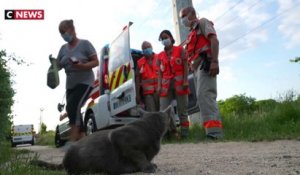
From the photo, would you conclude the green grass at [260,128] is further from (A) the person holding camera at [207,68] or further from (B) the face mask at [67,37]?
(B) the face mask at [67,37]

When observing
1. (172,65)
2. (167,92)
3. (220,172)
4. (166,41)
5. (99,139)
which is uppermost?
(166,41)

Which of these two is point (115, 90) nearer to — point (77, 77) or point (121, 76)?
point (121, 76)

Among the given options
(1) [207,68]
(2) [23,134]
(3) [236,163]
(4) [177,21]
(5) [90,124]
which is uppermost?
(4) [177,21]

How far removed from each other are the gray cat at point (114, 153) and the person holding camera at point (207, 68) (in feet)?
10.7

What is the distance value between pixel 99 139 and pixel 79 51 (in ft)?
6.99

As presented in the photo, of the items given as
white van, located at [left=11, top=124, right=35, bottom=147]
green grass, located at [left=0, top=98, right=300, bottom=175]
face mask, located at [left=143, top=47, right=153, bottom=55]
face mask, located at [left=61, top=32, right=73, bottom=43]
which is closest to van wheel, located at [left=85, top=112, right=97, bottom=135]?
green grass, located at [left=0, top=98, right=300, bottom=175]

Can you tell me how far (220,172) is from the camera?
3.58m

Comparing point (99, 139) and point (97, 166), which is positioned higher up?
point (99, 139)

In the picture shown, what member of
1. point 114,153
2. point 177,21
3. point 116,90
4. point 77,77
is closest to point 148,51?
point 116,90

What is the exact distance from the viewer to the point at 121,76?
25.8 ft

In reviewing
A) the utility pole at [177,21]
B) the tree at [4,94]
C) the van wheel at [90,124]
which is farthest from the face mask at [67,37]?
the utility pole at [177,21]

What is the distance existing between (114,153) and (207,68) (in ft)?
12.0

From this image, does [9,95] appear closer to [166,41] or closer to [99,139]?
[166,41]

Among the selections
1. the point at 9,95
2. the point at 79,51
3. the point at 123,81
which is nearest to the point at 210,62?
the point at 123,81
